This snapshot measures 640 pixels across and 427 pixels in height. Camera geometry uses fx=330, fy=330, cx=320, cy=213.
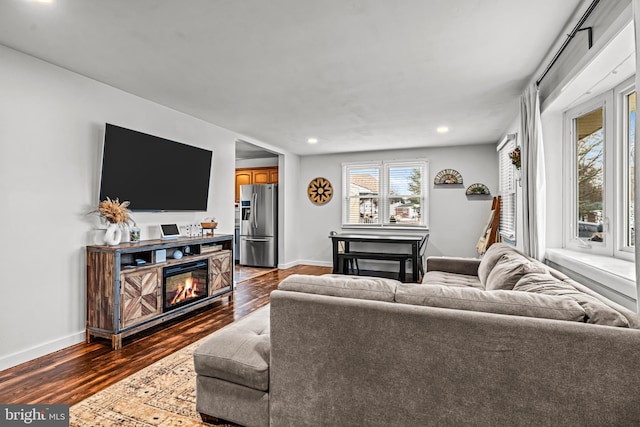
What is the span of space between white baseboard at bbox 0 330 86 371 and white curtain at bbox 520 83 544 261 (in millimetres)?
4112

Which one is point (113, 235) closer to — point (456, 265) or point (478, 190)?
point (456, 265)

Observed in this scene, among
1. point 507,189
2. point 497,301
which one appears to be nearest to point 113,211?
point 497,301

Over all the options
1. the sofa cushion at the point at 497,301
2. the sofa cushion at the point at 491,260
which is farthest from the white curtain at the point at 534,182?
the sofa cushion at the point at 497,301

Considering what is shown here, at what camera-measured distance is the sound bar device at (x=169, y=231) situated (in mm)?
3779

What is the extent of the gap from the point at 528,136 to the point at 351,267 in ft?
13.0

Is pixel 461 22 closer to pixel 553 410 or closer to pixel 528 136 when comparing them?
pixel 528 136

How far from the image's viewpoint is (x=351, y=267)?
629cm

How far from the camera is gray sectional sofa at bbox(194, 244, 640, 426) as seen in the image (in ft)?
3.96

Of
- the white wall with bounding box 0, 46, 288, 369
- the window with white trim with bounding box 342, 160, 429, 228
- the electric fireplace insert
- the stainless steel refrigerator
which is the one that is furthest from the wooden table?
the white wall with bounding box 0, 46, 288, 369

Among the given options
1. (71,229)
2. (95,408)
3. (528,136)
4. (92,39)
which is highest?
(92,39)

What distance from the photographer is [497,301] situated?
4.63 ft

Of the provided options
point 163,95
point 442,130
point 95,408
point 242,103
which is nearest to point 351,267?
point 442,130

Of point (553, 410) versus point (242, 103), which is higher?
point (242, 103)

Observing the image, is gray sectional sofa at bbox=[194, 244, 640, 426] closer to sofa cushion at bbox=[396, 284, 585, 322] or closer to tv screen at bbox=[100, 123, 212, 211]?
sofa cushion at bbox=[396, 284, 585, 322]
